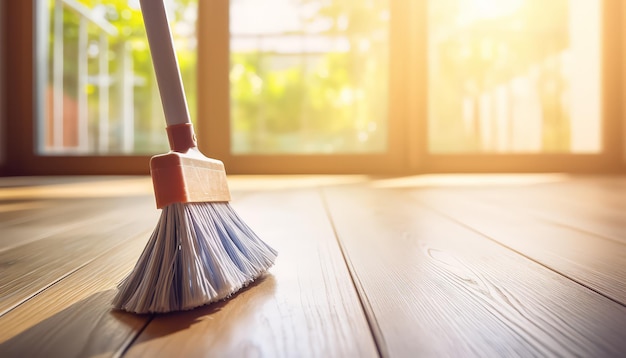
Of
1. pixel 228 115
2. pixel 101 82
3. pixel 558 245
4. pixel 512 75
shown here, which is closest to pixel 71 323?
pixel 558 245

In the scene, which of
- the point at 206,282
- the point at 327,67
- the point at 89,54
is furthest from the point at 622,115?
the point at 89,54

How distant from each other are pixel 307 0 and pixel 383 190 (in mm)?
1728

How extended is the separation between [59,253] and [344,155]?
7.00 ft

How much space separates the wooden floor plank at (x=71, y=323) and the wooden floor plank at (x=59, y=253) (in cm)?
3

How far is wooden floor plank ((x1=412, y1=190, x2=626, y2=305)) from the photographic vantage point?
568mm

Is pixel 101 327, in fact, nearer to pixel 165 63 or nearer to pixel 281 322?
pixel 281 322

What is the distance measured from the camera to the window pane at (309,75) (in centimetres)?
311

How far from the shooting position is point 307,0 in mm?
3102

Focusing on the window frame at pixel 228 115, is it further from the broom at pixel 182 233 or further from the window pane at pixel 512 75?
the broom at pixel 182 233

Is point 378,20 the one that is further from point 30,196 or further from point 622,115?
point 30,196

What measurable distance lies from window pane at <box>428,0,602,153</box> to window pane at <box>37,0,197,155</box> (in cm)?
179

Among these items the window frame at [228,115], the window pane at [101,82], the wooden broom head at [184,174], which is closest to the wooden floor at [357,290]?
the wooden broom head at [184,174]

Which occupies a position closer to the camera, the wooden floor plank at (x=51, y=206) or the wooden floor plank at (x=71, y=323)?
the wooden floor plank at (x=71, y=323)

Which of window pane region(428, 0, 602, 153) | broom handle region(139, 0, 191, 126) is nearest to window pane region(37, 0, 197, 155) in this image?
window pane region(428, 0, 602, 153)
